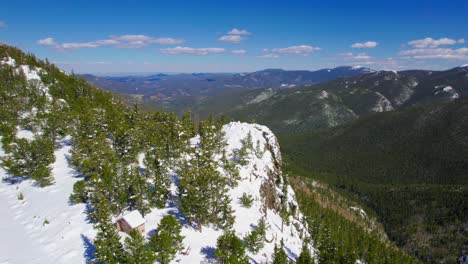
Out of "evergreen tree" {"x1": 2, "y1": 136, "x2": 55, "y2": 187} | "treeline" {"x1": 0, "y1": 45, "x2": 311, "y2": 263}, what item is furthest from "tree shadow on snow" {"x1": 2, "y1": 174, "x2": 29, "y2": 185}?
"evergreen tree" {"x1": 2, "y1": 136, "x2": 55, "y2": 187}

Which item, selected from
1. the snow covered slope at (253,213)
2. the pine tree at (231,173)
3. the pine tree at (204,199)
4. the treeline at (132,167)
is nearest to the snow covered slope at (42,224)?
the treeline at (132,167)

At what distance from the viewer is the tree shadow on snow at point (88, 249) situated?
3972cm

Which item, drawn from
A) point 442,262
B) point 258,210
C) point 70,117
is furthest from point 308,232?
point 442,262

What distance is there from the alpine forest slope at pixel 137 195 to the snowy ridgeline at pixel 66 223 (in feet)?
0.67

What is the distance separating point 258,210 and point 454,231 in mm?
197772

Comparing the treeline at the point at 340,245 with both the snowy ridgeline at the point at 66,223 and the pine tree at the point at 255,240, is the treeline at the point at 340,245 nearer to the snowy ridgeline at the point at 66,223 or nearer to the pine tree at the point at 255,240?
the snowy ridgeline at the point at 66,223

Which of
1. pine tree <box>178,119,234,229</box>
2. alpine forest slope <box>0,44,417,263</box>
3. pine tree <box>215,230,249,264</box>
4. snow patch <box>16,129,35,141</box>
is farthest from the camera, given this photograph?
snow patch <box>16,129,35,141</box>

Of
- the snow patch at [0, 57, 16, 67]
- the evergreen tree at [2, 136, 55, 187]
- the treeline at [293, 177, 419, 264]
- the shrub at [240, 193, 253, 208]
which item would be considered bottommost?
the treeline at [293, 177, 419, 264]

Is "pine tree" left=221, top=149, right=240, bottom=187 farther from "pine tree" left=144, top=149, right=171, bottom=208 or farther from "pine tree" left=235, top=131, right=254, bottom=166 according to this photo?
"pine tree" left=144, top=149, right=171, bottom=208

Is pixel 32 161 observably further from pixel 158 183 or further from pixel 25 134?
pixel 158 183

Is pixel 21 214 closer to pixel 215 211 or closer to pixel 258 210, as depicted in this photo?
pixel 215 211

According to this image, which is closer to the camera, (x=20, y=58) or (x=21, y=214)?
(x=21, y=214)

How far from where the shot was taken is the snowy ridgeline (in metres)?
41.7

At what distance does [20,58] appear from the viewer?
143125mm
